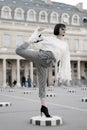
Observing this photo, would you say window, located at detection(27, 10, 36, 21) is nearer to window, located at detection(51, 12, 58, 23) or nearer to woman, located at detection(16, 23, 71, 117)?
window, located at detection(51, 12, 58, 23)

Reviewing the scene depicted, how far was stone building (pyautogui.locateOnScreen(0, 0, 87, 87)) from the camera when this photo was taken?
212 feet

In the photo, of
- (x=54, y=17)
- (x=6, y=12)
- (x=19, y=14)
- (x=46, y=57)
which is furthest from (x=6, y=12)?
(x=46, y=57)

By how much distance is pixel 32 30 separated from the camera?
6706cm

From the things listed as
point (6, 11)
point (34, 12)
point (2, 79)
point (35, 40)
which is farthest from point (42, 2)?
point (35, 40)

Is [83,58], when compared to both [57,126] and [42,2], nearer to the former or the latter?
[42,2]

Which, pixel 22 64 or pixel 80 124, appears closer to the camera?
pixel 80 124

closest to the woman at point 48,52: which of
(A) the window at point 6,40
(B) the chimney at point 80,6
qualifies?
(A) the window at point 6,40

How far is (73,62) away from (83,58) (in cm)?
194

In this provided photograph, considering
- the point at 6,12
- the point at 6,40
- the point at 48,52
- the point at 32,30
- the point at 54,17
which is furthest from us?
the point at 54,17

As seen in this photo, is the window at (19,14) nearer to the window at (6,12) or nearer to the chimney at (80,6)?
the window at (6,12)

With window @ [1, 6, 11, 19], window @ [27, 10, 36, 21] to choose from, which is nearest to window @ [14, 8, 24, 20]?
window @ [1, 6, 11, 19]

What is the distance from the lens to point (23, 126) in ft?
24.1

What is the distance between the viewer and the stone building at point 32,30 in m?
64.6

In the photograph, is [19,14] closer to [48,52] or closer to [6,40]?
[6,40]
